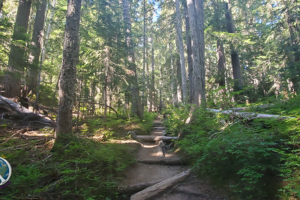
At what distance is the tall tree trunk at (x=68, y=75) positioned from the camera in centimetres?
604

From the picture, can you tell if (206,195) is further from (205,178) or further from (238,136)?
(238,136)

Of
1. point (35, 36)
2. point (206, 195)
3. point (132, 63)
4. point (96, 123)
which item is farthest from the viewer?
point (132, 63)

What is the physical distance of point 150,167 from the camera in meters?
5.97

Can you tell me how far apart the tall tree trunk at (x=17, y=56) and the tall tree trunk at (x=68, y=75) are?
360 centimetres

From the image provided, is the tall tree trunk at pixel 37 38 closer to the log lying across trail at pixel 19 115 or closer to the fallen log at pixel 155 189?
the log lying across trail at pixel 19 115

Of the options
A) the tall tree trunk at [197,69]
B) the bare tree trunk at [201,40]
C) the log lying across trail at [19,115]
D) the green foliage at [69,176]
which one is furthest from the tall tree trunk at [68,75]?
the bare tree trunk at [201,40]

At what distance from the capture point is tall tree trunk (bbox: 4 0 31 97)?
833 cm

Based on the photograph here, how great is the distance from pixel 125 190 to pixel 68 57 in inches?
193

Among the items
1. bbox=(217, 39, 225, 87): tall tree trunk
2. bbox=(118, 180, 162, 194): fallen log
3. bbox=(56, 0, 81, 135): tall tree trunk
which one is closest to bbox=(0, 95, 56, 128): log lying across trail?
bbox=(56, 0, 81, 135): tall tree trunk

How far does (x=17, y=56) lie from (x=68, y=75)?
477cm

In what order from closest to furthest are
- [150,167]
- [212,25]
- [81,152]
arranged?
1. [81,152]
2. [150,167]
3. [212,25]

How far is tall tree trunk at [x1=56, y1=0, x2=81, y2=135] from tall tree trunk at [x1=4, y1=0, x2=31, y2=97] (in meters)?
3.60

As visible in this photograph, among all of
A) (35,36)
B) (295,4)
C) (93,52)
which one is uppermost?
(295,4)

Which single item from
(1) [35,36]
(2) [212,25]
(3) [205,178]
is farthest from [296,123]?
(1) [35,36]
